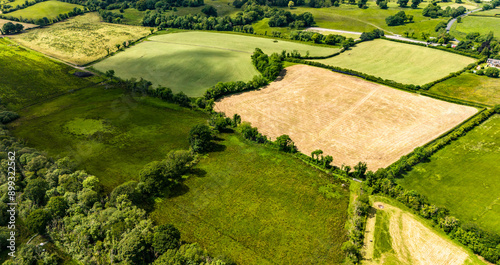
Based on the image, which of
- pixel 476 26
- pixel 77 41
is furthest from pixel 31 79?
pixel 476 26

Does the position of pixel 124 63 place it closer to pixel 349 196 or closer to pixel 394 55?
pixel 349 196

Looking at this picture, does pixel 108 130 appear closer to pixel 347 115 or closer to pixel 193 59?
pixel 193 59

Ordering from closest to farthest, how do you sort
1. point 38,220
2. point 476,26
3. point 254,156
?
point 38,220 < point 254,156 < point 476,26

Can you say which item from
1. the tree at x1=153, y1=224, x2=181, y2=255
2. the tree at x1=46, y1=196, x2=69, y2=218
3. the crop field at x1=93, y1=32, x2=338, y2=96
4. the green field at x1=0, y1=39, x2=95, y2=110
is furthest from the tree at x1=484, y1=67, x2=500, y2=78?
the green field at x1=0, y1=39, x2=95, y2=110

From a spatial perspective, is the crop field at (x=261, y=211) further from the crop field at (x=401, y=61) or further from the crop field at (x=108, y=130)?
the crop field at (x=401, y=61)

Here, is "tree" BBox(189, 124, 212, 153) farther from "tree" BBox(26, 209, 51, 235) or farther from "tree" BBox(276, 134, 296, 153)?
"tree" BBox(26, 209, 51, 235)

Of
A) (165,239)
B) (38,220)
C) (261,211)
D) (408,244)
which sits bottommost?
(408,244)
